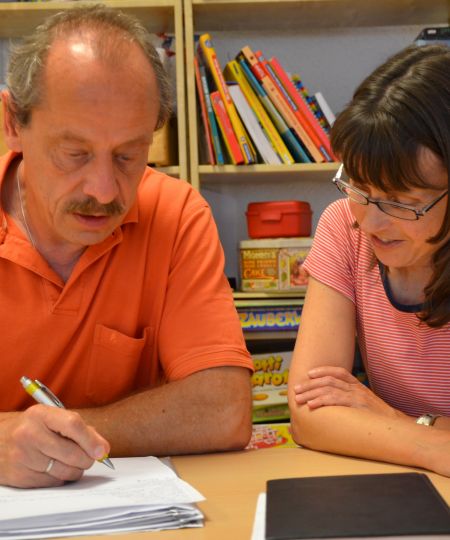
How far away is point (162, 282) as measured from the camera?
1377 millimetres

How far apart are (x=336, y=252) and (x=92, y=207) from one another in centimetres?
49

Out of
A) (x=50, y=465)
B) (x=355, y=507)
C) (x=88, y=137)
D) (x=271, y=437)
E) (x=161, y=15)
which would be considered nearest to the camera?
(x=355, y=507)

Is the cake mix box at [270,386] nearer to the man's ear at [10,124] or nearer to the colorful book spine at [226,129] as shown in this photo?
the colorful book spine at [226,129]

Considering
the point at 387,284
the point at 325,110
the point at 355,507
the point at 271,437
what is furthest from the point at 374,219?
the point at 325,110

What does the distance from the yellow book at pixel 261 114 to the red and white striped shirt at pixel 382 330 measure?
99 centimetres

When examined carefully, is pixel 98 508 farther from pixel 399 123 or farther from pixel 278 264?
pixel 278 264

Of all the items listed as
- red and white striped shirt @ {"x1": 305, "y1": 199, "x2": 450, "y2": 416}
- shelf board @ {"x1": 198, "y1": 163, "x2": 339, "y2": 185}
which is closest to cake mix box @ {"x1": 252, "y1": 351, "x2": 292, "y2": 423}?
shelf board @ {"x1": 198, "y1": 163, "x2": 339, "y2": 185}

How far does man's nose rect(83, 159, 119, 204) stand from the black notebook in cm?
50

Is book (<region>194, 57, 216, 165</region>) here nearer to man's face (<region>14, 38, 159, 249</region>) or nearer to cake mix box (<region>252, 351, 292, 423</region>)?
cake mix box (<region>252, 351, 292, 423</region>)

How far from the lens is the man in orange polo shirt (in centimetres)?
121

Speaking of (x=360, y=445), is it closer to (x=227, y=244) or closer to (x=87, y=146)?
(x=87, y=146)

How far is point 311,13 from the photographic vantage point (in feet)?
8.68

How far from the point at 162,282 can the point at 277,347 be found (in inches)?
52.2

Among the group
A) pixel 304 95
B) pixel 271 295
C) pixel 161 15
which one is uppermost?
pixel 161 15
